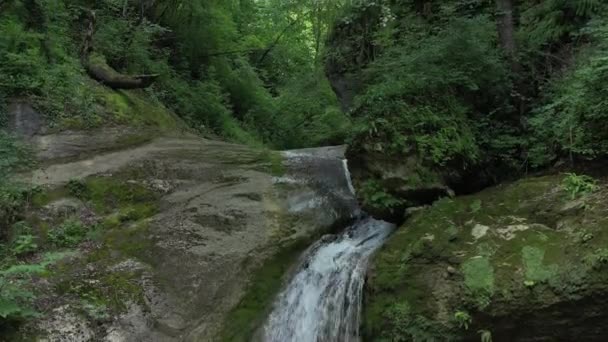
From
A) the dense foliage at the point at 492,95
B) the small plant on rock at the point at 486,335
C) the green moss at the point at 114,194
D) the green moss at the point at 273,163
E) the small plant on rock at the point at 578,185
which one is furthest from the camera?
the green moss at the point at 273,163

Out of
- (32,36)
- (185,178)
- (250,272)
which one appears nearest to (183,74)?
(32,36)

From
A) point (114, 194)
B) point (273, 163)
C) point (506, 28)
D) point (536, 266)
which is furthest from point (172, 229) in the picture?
point (506, 28)

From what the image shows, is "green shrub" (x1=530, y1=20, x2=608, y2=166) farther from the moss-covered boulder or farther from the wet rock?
the wet rock

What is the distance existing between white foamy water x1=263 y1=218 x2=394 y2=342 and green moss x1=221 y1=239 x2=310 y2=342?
0.14 m

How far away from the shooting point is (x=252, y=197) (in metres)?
8.96

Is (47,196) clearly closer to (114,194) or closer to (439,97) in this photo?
(114,194)

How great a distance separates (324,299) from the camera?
7137 millimetres

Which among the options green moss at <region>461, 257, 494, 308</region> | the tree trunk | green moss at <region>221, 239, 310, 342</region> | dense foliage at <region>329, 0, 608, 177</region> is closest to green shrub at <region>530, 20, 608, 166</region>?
dense foliage at <region>329, 0, 608, 177</region>

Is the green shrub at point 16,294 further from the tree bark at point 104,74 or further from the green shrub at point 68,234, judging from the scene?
the tree bark at point 104,74

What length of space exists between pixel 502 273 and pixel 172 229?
4.59m

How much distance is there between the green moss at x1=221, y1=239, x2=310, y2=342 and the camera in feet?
22.6

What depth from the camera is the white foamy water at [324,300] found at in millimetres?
6859

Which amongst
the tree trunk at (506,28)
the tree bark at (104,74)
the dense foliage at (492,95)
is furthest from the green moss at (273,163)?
the tree trunk at (506,28)

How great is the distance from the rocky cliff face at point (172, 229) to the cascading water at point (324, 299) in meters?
0.24
